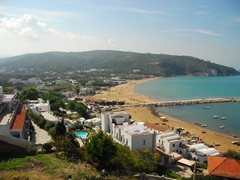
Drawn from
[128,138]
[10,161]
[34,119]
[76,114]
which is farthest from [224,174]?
[76,114]

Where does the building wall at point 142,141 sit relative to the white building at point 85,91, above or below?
above

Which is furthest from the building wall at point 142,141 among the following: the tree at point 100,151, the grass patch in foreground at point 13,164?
the grass patch in foreground at point 13,164

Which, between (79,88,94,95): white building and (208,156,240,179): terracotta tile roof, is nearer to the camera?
(208,156,240,179): terracotta tile roof

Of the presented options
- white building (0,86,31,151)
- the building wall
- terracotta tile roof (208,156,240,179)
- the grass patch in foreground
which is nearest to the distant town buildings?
white building (0,86,31,151)

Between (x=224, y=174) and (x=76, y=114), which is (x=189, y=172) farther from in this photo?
(x=76, y=114)

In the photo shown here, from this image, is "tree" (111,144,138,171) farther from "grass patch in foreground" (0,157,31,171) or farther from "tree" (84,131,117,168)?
"grass patch in foreground" (0,157,31,171)

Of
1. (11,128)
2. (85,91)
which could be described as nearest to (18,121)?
(11,128)

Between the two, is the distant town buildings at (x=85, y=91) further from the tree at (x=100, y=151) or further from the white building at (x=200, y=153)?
the tree at (x=100, y=151)
